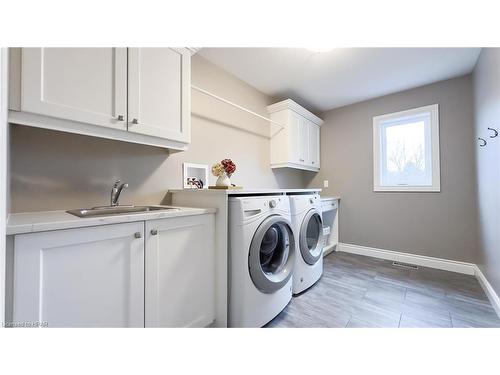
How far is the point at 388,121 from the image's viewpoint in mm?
2828

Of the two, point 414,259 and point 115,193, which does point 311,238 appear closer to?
point 414,259

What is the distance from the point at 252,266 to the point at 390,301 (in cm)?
136

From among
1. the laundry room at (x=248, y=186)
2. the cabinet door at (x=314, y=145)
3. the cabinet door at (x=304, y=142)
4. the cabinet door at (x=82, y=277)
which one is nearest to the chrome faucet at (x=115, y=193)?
the laundry room at (x=248, y=186)

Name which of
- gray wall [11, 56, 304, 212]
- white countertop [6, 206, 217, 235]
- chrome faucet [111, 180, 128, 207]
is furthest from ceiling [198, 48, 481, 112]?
white countertop [6, 206, 217, 235]

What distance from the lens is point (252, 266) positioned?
135 cm

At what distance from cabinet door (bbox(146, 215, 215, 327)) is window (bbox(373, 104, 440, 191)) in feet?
8.83

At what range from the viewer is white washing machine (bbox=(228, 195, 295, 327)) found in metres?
1.31

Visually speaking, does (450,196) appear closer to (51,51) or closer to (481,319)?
(481,319)

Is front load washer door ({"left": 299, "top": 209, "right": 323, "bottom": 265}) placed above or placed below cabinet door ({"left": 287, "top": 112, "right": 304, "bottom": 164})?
below

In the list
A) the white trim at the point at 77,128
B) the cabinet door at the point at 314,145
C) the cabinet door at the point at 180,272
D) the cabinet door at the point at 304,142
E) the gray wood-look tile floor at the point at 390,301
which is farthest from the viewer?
the cabinet door at the point at 314,145

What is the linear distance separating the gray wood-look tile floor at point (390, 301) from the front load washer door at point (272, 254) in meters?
0.32

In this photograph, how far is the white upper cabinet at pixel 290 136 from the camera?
2695 mm

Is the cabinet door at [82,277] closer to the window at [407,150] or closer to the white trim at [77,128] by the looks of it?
the white trim at [77,128]

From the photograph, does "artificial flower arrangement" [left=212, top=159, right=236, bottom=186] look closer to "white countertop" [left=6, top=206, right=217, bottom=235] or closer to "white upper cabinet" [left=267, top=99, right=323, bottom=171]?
"white countertop" [left=6, top=206, right=217, bottom=235]
